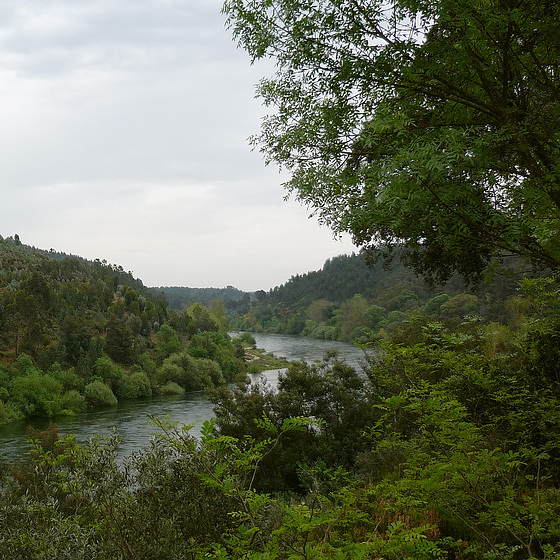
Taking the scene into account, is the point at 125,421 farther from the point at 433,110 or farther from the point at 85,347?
the point at 433,110

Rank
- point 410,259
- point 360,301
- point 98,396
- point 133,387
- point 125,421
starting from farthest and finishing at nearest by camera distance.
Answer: point 360,301
point 133,387
point 98,396
point 125,421
point 410,259

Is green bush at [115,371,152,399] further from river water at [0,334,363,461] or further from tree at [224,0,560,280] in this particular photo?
tree at [224,0,560,280]

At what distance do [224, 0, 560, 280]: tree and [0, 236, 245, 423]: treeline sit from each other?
32858mm

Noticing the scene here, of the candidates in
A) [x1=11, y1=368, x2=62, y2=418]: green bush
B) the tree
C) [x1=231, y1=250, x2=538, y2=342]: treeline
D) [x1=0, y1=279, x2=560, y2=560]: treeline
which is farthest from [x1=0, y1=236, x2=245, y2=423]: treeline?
the tree

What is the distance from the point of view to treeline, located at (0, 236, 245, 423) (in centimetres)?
3478

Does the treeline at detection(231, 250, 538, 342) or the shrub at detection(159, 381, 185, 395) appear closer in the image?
the treeline at detection(231, 250, 538, 342)

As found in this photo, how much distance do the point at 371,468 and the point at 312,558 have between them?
8.81m

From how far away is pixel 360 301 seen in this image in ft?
222

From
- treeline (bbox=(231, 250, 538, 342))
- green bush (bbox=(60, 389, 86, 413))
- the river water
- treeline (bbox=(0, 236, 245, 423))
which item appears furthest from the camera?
treeline (bbox=(0, 236, 245, 423))

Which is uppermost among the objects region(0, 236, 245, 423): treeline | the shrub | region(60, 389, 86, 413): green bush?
region(0, 236, 245, 423): treeline

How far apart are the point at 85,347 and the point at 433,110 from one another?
149 feet

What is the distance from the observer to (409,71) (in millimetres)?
3457

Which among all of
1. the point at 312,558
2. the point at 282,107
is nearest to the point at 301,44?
the point at 282,107

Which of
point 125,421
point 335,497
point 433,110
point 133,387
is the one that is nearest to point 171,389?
point 133,387
